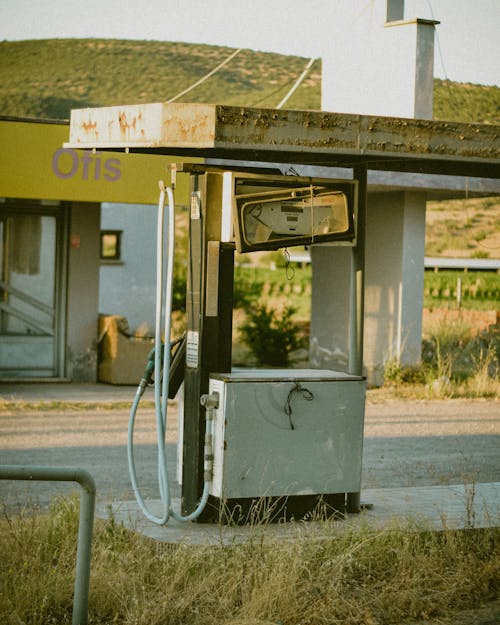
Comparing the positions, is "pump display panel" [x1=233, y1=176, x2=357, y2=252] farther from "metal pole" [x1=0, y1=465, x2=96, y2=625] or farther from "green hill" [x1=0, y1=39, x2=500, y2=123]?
"green hill" [x1=0, y1=39, x2=500, y2=123]

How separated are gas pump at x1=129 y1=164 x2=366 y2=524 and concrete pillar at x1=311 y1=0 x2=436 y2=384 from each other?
1064 centimetres

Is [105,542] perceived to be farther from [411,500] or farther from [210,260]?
[411,500]

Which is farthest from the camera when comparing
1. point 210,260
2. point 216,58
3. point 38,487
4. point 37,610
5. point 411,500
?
point 216,58

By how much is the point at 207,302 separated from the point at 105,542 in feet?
5.69

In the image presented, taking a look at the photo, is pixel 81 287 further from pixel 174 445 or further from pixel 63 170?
pixel 174 445

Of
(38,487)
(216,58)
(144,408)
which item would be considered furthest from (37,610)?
(216,58)

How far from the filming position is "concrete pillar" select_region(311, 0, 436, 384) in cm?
1800

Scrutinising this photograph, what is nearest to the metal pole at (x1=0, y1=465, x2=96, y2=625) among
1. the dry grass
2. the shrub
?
the dry grass

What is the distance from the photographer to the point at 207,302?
7.51 meters

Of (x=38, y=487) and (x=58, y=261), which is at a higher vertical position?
(x=58, y=261)

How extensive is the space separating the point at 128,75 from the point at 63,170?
6871 cm

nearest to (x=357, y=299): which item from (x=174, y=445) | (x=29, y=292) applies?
(x=174, y=445)

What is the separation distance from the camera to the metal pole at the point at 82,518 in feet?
16.3

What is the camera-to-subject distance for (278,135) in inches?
265
